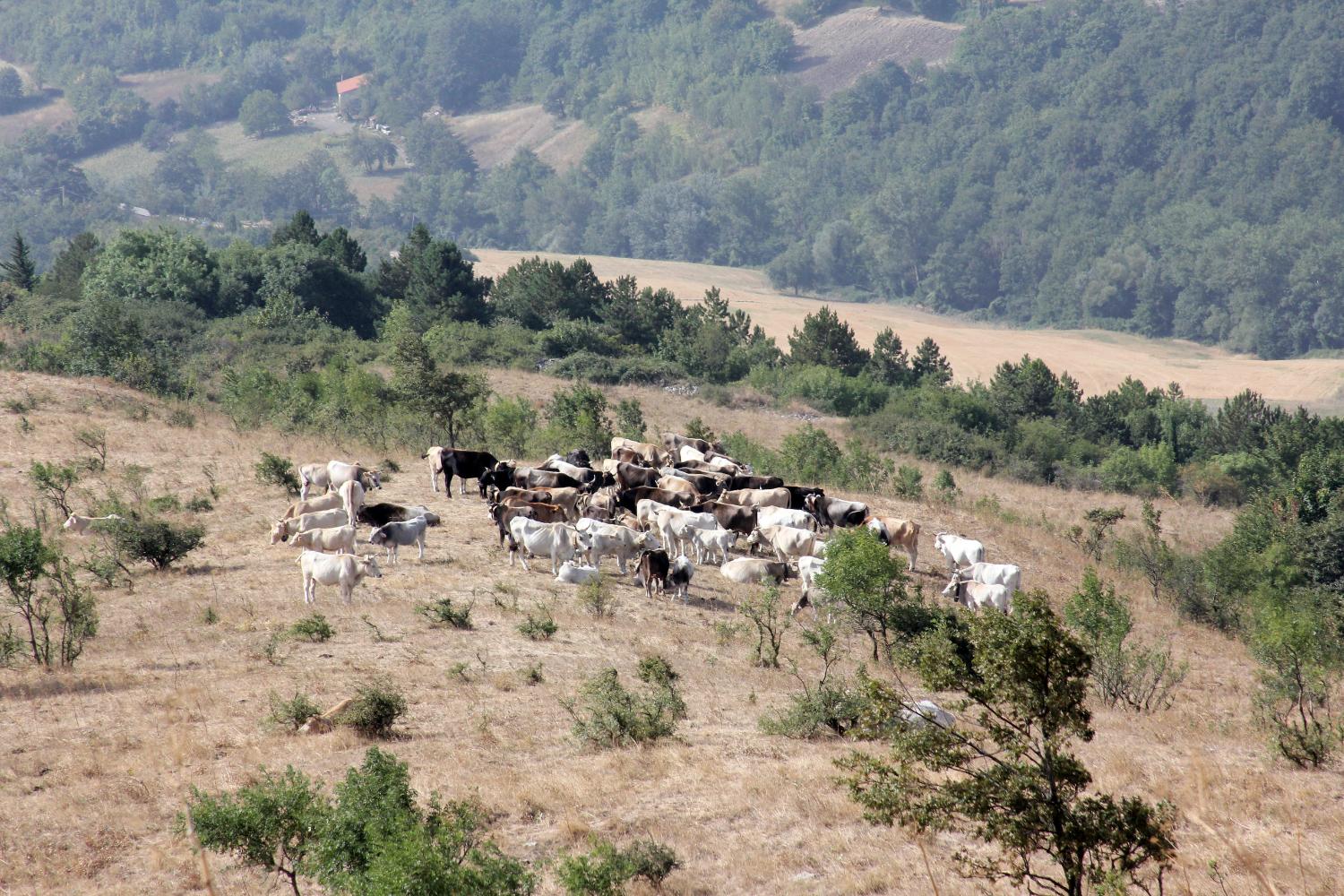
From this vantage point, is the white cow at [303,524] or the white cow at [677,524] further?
the white cow at [677,524]

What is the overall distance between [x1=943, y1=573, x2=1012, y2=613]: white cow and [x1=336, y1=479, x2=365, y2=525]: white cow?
12.1 m

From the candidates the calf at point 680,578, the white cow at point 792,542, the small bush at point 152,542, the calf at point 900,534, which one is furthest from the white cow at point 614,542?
the small bush at point 152,542

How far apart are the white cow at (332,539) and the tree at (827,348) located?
4725 cm

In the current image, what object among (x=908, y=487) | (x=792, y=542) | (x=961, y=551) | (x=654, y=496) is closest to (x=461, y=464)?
(x=654, y=496)

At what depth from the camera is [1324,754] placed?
1552cm

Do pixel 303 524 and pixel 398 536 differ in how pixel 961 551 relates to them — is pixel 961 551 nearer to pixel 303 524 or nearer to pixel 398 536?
pixel 398 536

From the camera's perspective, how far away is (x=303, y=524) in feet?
81.3

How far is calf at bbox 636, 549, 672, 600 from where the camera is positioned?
23.5 meters

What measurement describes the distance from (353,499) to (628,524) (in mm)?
5885

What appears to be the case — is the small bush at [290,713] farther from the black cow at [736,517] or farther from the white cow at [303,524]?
the black cow at [736,517]

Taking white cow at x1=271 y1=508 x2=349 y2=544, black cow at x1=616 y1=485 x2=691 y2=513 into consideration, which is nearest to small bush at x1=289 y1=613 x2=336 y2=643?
white cow at x1=271 y1=508 x2=349 y2=544

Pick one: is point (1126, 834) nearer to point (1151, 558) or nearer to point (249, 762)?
point (249, 762)

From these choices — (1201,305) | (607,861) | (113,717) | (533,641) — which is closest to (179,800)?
(113,717)

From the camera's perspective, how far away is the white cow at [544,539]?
24.3 metres
